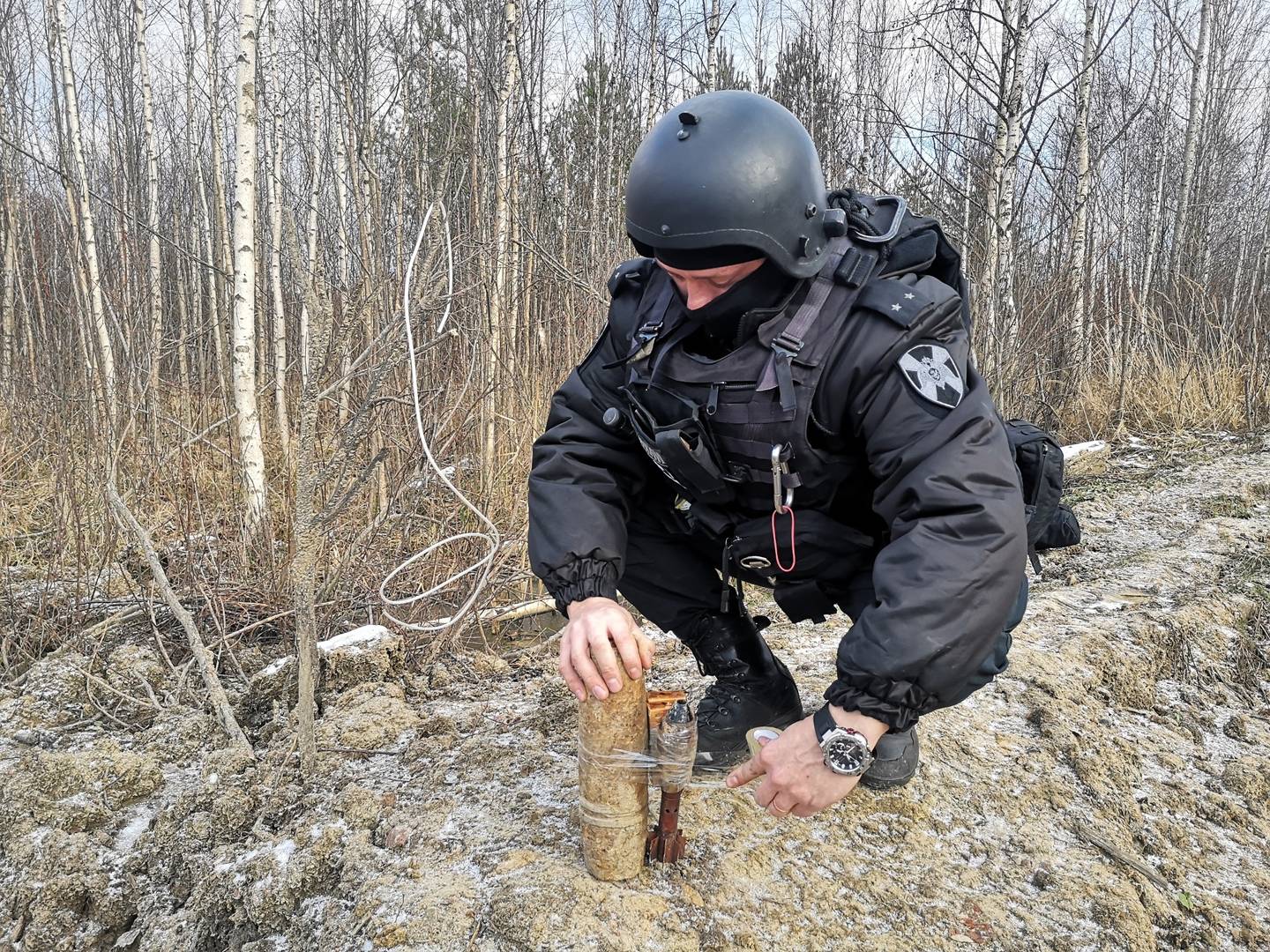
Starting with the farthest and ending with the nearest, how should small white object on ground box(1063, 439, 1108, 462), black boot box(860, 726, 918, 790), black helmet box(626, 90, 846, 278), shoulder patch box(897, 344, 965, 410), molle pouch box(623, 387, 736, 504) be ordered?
1. small white object on ground box(1063, 439, 1108, 462)
2. black boot box(860, 726, 918, 790)
3. molle pouch box(623, 387, 736, 504)
4. black helmet box(626, 90, 846, 278)
5. shoulder patch box(897, 344, 965, 410)

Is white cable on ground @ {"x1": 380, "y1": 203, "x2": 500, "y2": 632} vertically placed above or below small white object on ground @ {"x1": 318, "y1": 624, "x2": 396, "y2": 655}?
above

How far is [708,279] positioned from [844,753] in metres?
0.90

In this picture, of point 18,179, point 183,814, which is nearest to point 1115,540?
point 183,814

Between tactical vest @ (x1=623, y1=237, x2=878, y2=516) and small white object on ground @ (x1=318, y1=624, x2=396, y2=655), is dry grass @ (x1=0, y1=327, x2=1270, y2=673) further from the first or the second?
tactical vest @ (x1=623, y1=237, x2=878, y2=516)

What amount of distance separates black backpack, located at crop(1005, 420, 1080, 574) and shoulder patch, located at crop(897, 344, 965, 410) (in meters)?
0.42

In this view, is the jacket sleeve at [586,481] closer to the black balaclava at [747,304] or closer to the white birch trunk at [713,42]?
the black balaclava at [747,304]

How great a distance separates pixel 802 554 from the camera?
5.74 ft

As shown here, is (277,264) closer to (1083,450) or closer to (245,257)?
(245,257)

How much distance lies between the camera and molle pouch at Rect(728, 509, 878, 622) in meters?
1.71

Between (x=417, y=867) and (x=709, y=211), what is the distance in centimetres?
144

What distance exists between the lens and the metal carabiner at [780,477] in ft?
5.09

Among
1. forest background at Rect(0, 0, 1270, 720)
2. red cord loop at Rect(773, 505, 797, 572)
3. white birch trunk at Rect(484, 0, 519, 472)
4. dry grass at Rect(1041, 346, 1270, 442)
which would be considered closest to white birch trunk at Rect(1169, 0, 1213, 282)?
forest background at Rect(0, 0, 1270, 720)

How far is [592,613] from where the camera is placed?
4.72ft

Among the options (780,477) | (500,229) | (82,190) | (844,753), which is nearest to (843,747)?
(844,753)
